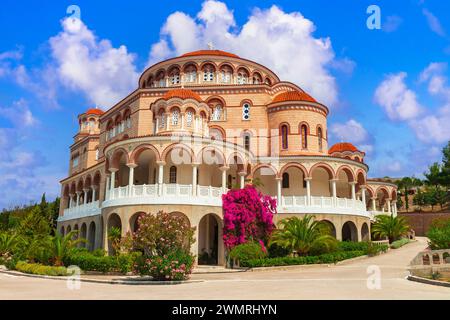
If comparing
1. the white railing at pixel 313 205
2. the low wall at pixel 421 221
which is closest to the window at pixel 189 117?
the white railing at pixel 313 205

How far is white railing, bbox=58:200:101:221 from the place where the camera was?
107 ft

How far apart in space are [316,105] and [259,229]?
44.6 feet

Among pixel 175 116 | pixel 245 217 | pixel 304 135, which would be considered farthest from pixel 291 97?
pixel 245 217

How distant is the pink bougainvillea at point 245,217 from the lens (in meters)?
24.9

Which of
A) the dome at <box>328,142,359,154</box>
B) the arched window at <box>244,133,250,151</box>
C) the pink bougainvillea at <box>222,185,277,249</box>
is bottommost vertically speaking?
the pink bougainvillea at <box>222,185,277,249</box>

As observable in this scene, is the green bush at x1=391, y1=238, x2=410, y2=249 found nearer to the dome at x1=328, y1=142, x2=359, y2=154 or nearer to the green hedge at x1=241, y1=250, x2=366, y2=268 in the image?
the green hedge at x1=241, y1=250, x2=366, y2=268

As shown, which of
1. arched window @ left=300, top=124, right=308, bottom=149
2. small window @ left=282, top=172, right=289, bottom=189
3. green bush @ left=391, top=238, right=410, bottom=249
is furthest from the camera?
arched window @ left=300, top=124, right=308, bottom=149

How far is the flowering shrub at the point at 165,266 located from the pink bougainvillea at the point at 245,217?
26.5 ft

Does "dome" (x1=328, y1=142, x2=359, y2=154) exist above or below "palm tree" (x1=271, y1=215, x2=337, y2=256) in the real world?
above

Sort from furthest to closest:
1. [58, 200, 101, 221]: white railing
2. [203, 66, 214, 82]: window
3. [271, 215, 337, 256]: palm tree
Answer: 1. [203, 66, 214, 82]: window
2. [58, 200, 101, 221]: white railing
3. [271, 215, 337, 256]: palm tree

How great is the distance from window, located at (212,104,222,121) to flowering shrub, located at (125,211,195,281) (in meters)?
17.9

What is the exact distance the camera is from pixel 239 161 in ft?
92.7

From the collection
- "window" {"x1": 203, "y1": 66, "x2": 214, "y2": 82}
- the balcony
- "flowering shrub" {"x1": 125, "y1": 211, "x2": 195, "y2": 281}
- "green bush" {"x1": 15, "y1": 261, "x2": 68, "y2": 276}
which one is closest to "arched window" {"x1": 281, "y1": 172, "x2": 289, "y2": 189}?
the balcony
